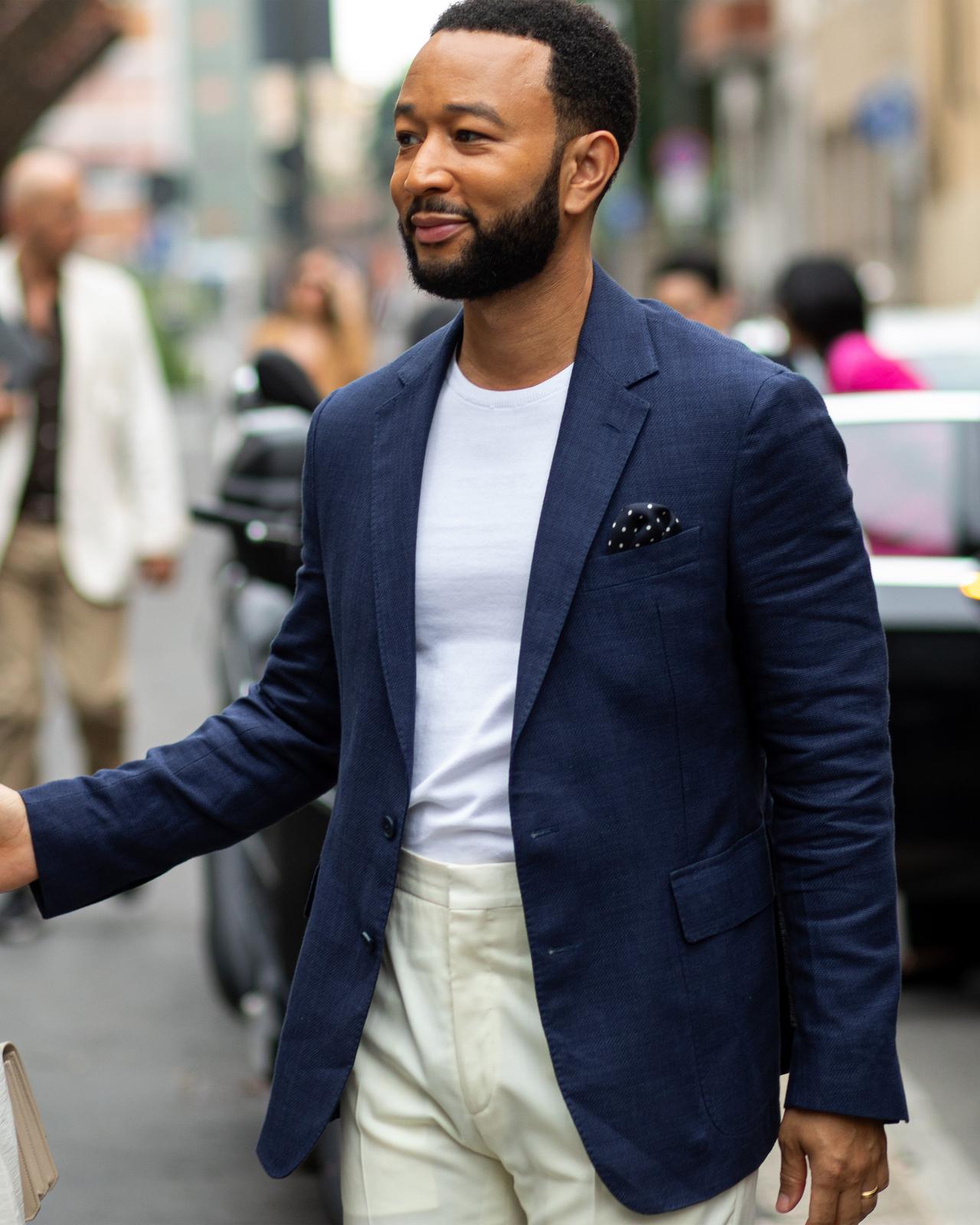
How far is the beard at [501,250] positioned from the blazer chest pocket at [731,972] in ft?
2.11

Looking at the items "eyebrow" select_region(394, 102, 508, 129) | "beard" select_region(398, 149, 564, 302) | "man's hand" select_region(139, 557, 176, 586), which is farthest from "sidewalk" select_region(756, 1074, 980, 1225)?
"man's hand" select_region(139, 557, 176, 586)

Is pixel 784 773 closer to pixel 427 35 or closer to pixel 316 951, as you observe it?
pixel 316 951

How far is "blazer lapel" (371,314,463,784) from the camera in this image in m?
2.26

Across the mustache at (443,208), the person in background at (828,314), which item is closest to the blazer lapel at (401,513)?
the mustache at (443,208)

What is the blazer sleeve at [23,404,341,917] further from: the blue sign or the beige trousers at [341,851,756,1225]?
the blue sign

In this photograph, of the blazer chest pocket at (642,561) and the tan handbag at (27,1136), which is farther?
the tan handbag at (27,1136)

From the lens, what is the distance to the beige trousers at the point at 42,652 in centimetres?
644

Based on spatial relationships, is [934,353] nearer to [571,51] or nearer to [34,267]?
[34,267]

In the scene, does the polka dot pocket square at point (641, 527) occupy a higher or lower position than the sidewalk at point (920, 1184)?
higher

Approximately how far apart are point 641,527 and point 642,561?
4 cm

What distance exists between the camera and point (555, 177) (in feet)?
7.20

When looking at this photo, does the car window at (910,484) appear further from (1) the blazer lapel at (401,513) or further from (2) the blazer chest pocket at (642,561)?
(2) the blazer chest pocket at (642,561)

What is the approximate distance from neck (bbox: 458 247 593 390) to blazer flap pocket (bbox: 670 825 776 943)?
55cm

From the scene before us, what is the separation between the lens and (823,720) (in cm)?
218
